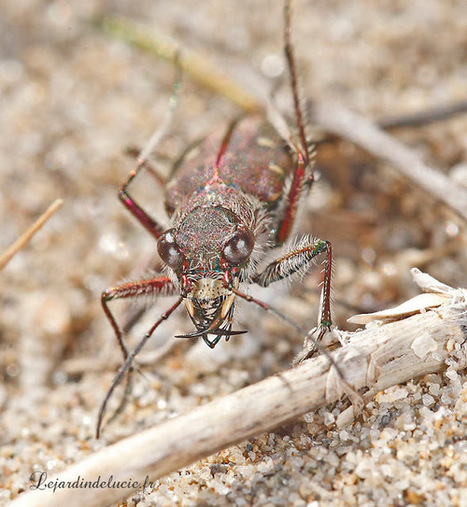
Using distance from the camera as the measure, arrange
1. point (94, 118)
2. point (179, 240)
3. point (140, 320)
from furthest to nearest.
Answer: point (94, 118) < point (140, 320) < point (179, 240)

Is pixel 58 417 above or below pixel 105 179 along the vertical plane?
below

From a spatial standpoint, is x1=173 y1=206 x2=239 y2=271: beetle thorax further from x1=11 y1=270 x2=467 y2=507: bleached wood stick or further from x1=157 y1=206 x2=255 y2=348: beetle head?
x1=11 y1=270 x2=467 y2=507: bleached wood stick

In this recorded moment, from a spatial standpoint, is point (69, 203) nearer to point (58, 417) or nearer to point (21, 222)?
point (21, 222)

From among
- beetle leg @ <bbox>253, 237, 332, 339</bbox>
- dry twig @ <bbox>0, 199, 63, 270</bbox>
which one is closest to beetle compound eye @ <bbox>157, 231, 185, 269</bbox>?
beetle leg @ <bbox>253, 237, 332, 339</bbox>

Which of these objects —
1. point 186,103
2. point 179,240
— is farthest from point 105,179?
point 179,240

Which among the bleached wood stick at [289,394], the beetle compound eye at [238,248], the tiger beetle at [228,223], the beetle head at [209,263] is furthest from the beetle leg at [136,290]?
the bleached wood stick at [289,394]

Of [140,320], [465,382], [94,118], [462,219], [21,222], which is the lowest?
[465,382]

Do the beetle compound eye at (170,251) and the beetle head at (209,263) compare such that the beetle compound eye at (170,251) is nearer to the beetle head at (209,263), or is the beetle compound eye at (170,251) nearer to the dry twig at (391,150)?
the beetle head at (209,263)
